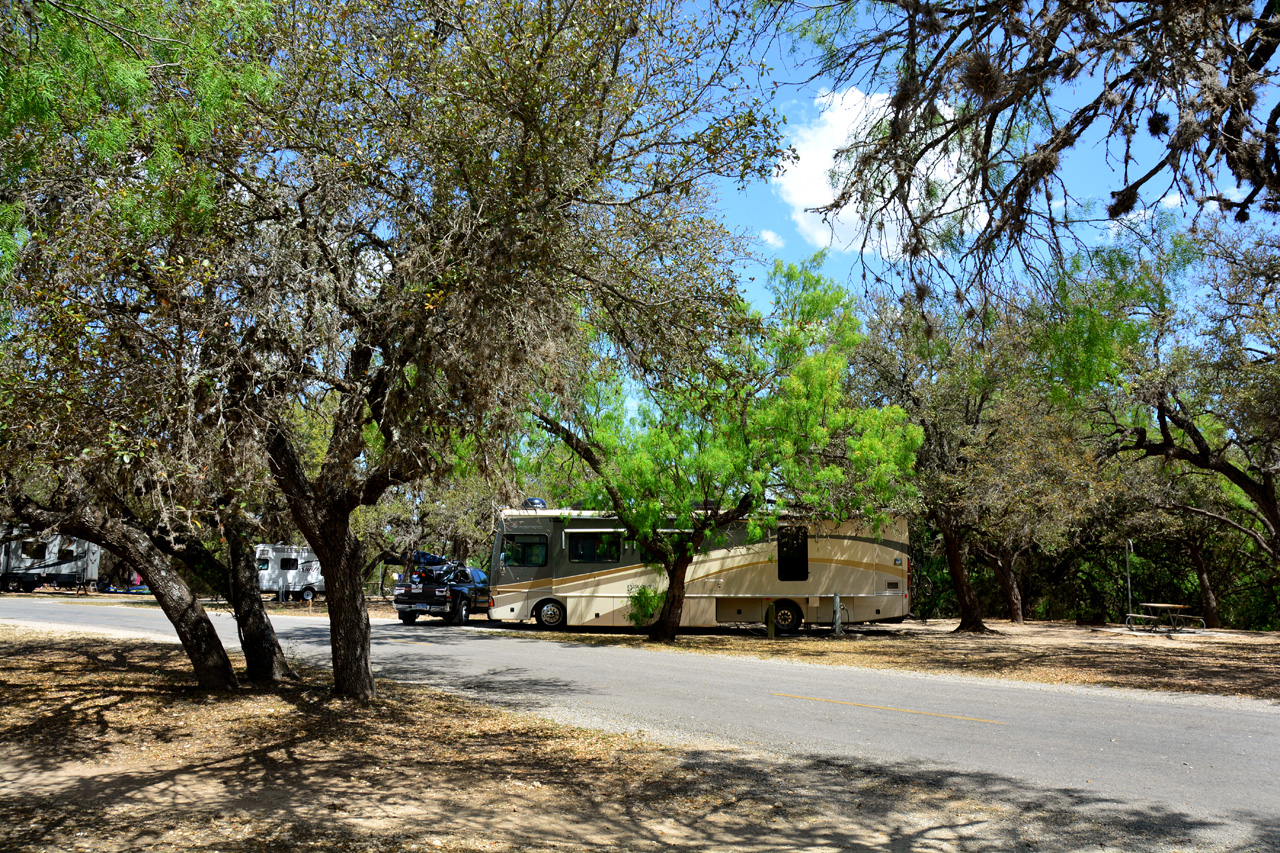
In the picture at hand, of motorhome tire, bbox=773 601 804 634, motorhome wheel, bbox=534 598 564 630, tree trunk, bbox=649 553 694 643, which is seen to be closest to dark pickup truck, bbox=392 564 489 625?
motorhome wheel, bbox=534 598 564 630

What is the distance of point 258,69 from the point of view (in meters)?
6.25

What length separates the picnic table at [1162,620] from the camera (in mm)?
24594

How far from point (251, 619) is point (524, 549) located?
497 inches

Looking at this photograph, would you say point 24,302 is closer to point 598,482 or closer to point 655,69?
point 655,69

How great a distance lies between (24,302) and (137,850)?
3699mm

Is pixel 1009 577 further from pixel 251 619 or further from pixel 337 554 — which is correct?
pixel 337 554

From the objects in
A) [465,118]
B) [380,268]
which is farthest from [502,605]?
[465,118]

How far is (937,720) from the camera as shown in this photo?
33.1 ft

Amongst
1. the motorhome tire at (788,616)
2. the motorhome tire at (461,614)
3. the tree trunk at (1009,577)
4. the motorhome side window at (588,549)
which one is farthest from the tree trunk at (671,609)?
the tree trunk at (1009,577)

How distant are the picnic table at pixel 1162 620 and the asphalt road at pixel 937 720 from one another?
13.8m

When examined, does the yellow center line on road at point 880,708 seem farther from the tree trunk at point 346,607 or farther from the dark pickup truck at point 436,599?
the dark pickup truck at point 436,599

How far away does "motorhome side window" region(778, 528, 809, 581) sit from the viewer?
75.8 ft

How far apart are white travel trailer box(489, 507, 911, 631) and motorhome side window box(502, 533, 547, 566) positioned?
1.1 inches

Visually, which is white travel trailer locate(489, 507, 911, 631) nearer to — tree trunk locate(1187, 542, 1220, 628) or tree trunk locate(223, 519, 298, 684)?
tree trunk locate(1187, 542, 1220, 628)
